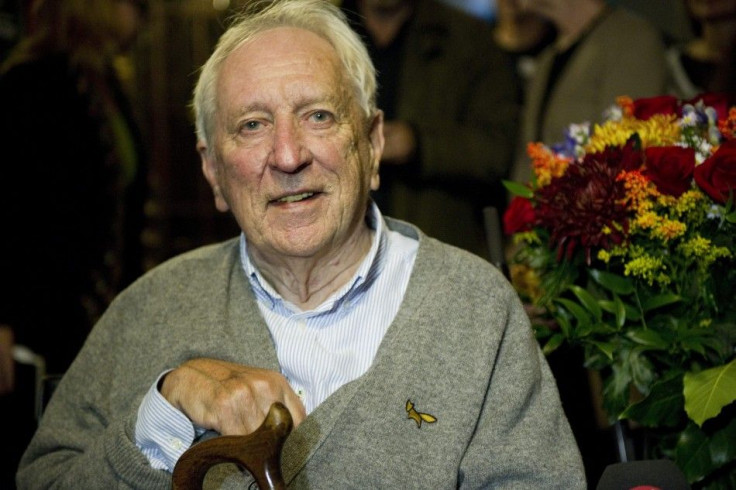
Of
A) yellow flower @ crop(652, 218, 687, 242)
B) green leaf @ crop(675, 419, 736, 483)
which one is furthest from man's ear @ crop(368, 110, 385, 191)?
green leaf @ crop(675, 419, 736, 483)

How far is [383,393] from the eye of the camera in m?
1.56

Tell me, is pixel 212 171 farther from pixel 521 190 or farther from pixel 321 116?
pixel 521 190

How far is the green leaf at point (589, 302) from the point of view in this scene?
177cm

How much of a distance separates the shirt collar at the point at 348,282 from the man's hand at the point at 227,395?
9.1 inches

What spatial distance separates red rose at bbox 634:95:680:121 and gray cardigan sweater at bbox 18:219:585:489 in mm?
475

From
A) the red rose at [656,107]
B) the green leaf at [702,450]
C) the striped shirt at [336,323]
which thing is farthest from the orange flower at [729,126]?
the striped shirt at [336,323]

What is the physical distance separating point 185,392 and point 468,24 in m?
2.26

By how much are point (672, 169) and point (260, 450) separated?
3.14 feet

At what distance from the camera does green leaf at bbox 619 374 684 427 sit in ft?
5.57

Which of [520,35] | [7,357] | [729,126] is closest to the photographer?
[729,126]

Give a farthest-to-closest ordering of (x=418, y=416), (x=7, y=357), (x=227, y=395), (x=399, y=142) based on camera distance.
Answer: (x=399, y=142)
(x=7, y=357)
(x=418, y=416)
(x=227, y=395)

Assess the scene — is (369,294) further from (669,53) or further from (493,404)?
(669,53)

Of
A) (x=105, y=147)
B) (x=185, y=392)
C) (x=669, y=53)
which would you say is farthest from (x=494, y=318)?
(x=105, y=147)

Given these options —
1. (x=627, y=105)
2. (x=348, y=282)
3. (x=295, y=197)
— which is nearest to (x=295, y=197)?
(x=295, y=197)
